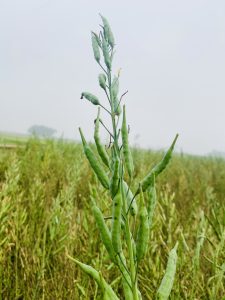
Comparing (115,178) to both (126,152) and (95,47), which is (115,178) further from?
(95,47)

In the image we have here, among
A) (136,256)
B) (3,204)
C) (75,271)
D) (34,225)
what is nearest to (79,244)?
(75,271)

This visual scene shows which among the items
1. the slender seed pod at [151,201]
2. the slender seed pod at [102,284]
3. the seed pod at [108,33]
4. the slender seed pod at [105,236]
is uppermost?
the seed pod at [108,33]

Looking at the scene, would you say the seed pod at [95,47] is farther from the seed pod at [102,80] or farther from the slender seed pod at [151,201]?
the slender seed pod at [151,201]

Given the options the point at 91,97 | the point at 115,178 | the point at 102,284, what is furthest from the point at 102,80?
the point at 102,284

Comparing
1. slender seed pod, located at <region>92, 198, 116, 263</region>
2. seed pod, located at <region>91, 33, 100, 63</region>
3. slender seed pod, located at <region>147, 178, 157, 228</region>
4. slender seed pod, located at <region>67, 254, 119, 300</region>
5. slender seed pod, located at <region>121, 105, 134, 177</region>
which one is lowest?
slender seed pod, located at <region>67, 254, 119, 300</region>

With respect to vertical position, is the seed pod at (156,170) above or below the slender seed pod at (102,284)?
above

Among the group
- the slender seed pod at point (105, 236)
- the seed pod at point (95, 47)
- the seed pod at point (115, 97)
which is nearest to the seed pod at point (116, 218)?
the slender seed pod at point (105, 236)

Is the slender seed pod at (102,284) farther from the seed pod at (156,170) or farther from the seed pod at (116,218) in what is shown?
the seed pod at (156,170)

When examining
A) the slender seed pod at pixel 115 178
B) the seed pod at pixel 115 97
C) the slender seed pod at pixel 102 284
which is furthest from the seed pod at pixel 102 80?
the slender seed pod at pixel 102 284

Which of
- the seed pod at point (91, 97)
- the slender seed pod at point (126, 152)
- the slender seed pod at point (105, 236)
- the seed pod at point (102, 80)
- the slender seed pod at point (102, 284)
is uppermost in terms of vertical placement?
the seed pod at point (102, 80)

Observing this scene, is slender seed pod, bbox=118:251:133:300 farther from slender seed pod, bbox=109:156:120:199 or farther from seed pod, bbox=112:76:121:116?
seed pod, bbox=112:76:121:116

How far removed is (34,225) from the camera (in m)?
2.00

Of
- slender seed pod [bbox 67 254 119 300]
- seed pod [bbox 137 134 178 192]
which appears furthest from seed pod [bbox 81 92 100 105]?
slender seed pod [bbox 67 254 119 300]

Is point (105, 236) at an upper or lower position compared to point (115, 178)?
lower
